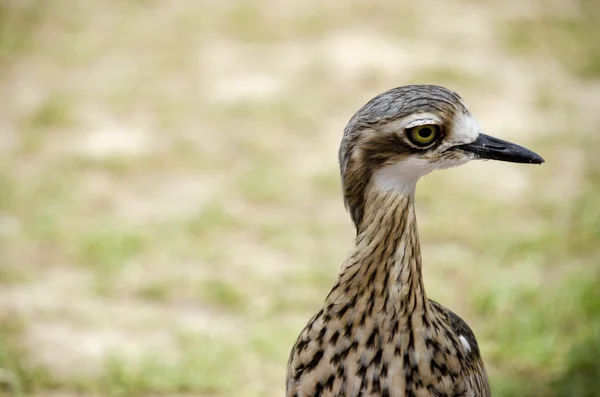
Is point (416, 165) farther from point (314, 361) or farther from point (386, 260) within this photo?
point (314, 361)

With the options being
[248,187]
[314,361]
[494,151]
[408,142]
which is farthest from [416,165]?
[248,187]

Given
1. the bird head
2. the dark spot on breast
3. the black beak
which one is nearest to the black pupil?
the bird head

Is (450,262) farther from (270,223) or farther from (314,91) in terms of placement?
(314,91)

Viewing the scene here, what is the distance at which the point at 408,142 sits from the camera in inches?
115

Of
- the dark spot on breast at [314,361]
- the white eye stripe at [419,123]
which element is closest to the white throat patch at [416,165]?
the white eye stripe at [419,123]

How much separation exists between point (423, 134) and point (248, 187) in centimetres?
377

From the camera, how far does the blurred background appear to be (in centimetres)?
510

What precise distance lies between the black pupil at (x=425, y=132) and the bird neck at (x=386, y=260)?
0.19 m

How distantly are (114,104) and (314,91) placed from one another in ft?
5.34

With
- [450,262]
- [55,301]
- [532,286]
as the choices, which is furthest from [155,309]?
[532,286]

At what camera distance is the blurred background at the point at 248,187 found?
5.10 meters

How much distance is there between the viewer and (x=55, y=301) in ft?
17.9

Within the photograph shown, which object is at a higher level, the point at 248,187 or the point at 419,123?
the point at 248,187

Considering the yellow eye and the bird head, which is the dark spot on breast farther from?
the yellow eye
